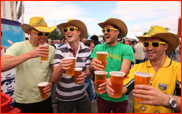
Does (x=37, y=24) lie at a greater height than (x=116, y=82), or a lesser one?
greater

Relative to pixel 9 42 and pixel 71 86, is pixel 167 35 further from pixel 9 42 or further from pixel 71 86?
pixel 9 42

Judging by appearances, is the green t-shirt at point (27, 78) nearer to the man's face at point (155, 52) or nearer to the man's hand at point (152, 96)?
the man's hand at point (152, 96)

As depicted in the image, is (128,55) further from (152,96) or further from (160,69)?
(152,96)

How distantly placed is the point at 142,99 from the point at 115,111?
1378 millimetres

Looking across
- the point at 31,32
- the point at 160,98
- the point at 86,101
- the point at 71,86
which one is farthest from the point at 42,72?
the point at 160,98

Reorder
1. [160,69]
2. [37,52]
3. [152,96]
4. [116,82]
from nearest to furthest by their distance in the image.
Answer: [152,96]
[116,82]
[160,69]
[37,52]

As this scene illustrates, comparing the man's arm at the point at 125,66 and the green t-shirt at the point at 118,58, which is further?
the green t-shirt at the point at 118,58

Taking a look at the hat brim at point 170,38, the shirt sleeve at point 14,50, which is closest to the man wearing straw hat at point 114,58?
the hat brim at point 170,38

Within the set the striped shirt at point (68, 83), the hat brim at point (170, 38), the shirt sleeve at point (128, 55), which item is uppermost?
the hat brim at point (170, 38)

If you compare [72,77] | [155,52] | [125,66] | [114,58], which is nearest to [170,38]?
[155,52]

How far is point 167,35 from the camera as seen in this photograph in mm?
1782

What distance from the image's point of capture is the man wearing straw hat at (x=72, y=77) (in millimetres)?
2287

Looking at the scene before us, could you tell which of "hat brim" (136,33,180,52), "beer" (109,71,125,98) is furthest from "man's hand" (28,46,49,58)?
"hat brim" (136,33,180,52)

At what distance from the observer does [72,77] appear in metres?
2.37
